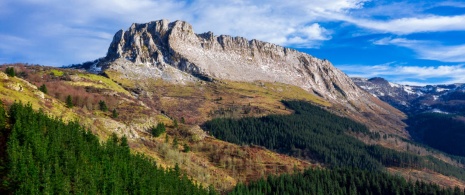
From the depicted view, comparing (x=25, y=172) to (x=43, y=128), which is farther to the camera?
(x=43, y=128)

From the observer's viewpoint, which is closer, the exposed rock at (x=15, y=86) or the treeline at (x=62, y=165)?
the treeline at (x=62, y=165)

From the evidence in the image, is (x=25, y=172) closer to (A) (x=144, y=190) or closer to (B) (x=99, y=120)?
(A) (x=144, y=190)

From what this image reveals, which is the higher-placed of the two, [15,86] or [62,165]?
[15,86]

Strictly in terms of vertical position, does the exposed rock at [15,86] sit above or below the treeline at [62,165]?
above

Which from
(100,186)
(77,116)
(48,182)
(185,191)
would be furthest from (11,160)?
(77,116)

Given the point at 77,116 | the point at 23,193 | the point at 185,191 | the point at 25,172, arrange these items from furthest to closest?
the point at 77,116
the point at 185,191
the point at 25,172
the point at 23,193

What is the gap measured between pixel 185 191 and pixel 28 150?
65123mm

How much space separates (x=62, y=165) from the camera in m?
104

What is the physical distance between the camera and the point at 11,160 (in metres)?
89.8

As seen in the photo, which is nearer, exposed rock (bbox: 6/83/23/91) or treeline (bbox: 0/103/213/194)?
treeline (bbox: 0/103/213/194)

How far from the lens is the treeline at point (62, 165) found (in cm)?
8825

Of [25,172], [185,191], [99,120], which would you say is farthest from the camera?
[99,120]

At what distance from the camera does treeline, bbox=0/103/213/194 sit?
8825 centimetres

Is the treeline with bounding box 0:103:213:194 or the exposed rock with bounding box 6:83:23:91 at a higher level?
the exposed rock with bounding box 6:83:23:91
